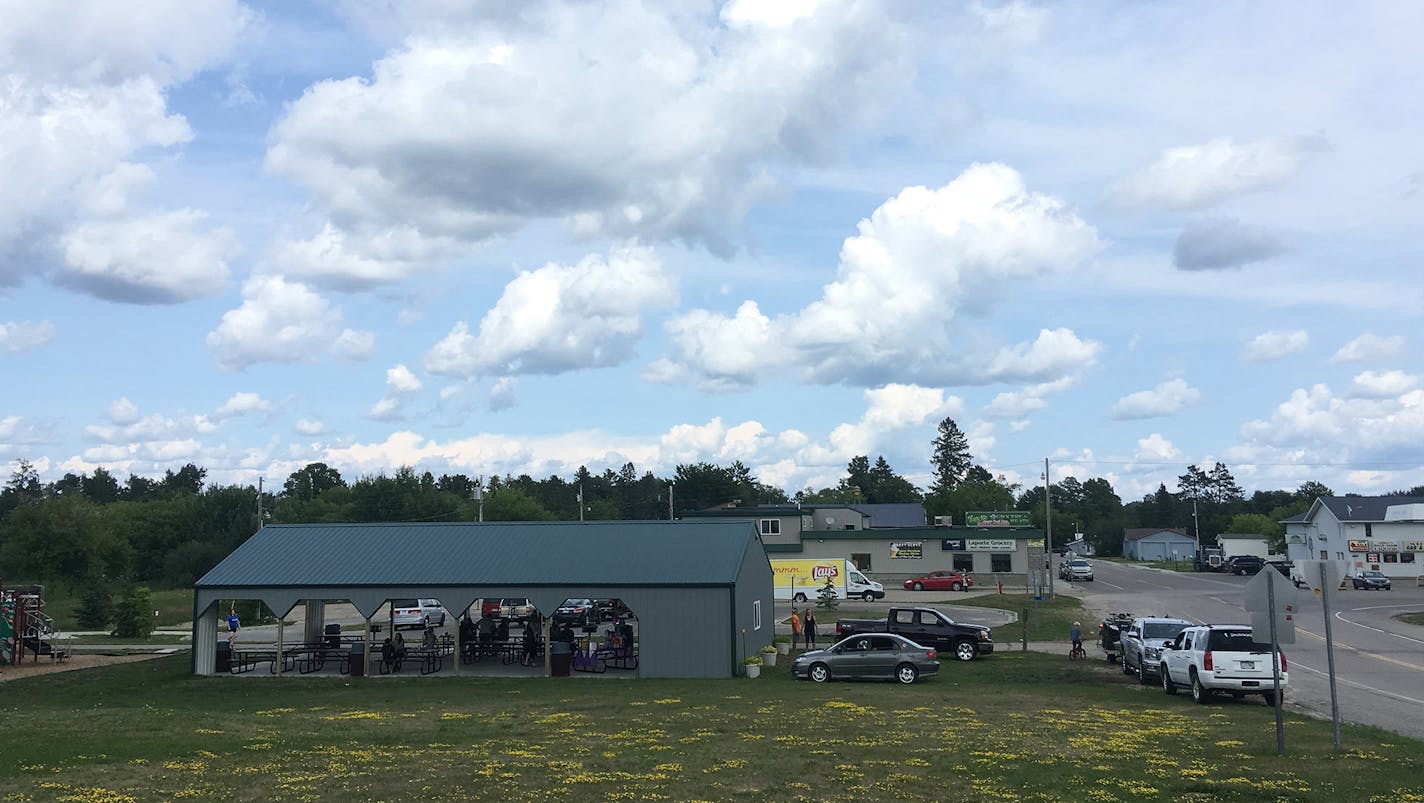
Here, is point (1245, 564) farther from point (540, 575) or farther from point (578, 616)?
point (540, 575)

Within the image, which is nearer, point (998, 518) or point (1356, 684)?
point (1356, 684)

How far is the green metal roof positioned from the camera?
32188 millimetres

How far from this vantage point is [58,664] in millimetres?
37000

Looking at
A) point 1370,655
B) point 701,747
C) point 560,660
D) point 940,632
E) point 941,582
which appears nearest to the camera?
point 701,747

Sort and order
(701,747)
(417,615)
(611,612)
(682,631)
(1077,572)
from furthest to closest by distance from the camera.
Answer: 1. (1077,572)
2. (417,615)
3. (611,612)
4. (682,631)
5. (701,747)

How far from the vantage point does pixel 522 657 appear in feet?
116

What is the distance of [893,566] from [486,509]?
160 ft

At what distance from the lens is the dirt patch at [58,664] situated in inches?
1345

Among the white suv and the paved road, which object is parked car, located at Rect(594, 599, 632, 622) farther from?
the white suv

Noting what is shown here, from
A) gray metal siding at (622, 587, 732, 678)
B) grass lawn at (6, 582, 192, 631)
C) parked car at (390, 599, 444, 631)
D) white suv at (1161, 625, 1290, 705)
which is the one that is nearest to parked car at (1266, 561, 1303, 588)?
white suv at (1161, 625, 1290, 705)

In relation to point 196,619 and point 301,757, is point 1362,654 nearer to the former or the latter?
point 301,757

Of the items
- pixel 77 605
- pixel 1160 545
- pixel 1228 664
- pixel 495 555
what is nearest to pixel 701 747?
pixel 1228 664

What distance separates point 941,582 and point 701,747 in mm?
52723

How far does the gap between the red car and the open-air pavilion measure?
32966 millimetres
